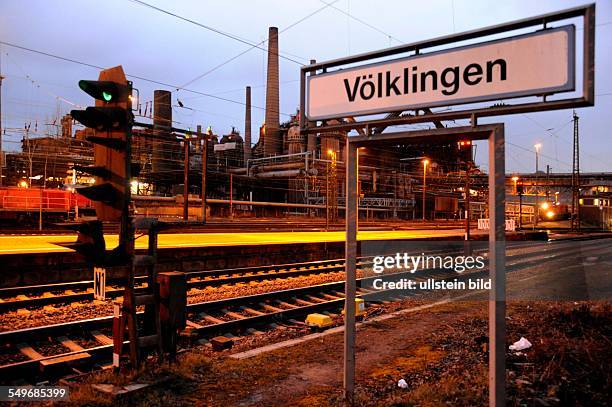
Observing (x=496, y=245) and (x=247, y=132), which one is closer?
(x=496, y=245)

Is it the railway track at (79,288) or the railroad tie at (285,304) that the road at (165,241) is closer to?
the railway track at (79,288)

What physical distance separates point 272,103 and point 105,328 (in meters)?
53.5

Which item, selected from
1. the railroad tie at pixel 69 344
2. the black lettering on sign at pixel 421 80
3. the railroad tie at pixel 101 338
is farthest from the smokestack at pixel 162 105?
the black lettering on sign at pixel 421 80

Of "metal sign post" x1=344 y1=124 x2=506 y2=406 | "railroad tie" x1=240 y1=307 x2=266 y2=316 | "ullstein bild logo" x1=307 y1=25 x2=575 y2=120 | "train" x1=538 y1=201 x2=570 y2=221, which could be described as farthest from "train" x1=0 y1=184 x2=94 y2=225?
"train" x1=538 y1=201 x2=570 y2=221

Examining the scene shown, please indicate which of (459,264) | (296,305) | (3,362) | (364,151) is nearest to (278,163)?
(364,151)

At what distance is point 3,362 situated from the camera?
6.12 meters

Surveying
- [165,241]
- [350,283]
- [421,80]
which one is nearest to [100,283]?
[350,283]

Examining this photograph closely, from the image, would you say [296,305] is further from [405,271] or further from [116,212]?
[405,271]

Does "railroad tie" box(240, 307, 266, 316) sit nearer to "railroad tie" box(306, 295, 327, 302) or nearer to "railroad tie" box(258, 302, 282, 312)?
"railroad tie" box(258, 302, 282, 312)

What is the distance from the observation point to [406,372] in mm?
5637

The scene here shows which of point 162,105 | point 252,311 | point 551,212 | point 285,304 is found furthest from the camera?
point 551,212

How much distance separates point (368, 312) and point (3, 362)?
21.1 feet

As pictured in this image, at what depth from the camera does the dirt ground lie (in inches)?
182

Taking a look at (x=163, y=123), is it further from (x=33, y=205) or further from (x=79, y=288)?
(x=79, y=288)
